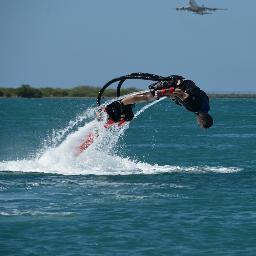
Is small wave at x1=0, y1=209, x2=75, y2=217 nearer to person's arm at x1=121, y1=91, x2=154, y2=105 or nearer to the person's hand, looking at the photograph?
the person's hand

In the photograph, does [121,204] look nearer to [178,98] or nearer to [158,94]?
[178,98]

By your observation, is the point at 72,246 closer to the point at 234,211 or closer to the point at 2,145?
the point at 234,211

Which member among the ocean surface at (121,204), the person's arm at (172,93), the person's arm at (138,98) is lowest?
the ocean surface at (121,204)

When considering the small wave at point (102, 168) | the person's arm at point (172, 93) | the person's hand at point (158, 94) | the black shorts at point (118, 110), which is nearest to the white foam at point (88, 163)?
the small wave at point (102, 168)

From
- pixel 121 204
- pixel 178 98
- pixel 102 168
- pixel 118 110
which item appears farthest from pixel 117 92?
pixel 102 168

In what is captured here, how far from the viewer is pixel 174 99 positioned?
1566 inches

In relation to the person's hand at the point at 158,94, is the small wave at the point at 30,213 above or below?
below

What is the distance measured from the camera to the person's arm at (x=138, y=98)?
41.3 metres

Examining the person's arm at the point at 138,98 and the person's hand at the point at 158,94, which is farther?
the person's arm at the point at 138,98

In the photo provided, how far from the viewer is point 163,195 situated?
40188mm

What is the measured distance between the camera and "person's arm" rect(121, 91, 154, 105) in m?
41.3

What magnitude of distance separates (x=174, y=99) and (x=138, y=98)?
235 centimetres

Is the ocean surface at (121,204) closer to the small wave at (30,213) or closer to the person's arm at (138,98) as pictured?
the small wave at (30,213)

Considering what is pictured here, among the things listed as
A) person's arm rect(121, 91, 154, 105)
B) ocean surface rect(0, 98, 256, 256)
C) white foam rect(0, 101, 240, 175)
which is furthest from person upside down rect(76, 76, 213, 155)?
white foam rect(0, 101, 240, 175)
